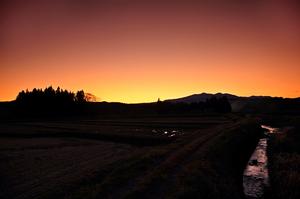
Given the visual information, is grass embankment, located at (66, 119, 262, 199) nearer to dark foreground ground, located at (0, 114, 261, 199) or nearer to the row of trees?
dark foreground ground, located at (0, 114, 261, 199)

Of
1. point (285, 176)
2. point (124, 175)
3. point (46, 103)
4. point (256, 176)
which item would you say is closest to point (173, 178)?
point (124, 175)

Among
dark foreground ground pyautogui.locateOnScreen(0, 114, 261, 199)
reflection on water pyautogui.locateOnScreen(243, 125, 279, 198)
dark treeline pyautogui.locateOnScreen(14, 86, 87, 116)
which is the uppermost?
dark treeline pyautogui.locateOnScreen(14, 86, 87, 116)

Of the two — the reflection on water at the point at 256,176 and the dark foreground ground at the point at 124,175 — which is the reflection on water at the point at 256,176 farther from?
the dark foreground ground at the point at 124,175

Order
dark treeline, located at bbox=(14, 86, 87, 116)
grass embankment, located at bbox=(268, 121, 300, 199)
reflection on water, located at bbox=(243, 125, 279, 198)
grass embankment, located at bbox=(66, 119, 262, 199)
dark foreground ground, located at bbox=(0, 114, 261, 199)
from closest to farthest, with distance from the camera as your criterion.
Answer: grass embankment, located at bbox=(66, 119, 262, 199) < dark foreground ground, located at bbox=(0, 114, 261, 199) < grass embankment, located at bbox=(268, 121, 300, 199) < reflection on water, located at bbox=(243, 125, 279, 198) < dark treeline, located at bbox=(14, 86, 87, 116)

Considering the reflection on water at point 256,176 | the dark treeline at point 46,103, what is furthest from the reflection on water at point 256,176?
the dark treeline at point 46,103

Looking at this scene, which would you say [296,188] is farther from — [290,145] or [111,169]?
[290,145]

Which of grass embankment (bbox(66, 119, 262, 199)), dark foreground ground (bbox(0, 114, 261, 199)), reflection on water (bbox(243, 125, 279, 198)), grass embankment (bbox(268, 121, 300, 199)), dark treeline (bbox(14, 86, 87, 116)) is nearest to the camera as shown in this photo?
grass embankment (bbox(66, 119, 262, 199))

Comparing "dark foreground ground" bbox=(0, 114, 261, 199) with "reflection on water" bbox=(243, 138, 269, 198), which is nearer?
"dark foreground ground" bbox=(0, 114, 261, 199)

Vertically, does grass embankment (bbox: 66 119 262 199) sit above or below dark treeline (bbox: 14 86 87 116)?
below

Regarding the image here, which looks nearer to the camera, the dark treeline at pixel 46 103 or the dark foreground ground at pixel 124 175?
the dark foreground ground at pixel 124 175

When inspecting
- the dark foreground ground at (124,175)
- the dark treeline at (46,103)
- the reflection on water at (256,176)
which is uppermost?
the dark treeline at (46,103)

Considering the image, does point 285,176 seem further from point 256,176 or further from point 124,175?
point 124,175

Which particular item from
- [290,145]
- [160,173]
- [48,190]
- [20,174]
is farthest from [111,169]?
[290,145]

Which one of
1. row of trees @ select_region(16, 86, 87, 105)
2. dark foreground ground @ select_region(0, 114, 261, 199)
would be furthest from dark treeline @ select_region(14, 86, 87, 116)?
dark foreground ground @ select_region(0, 114, 261, 199)
